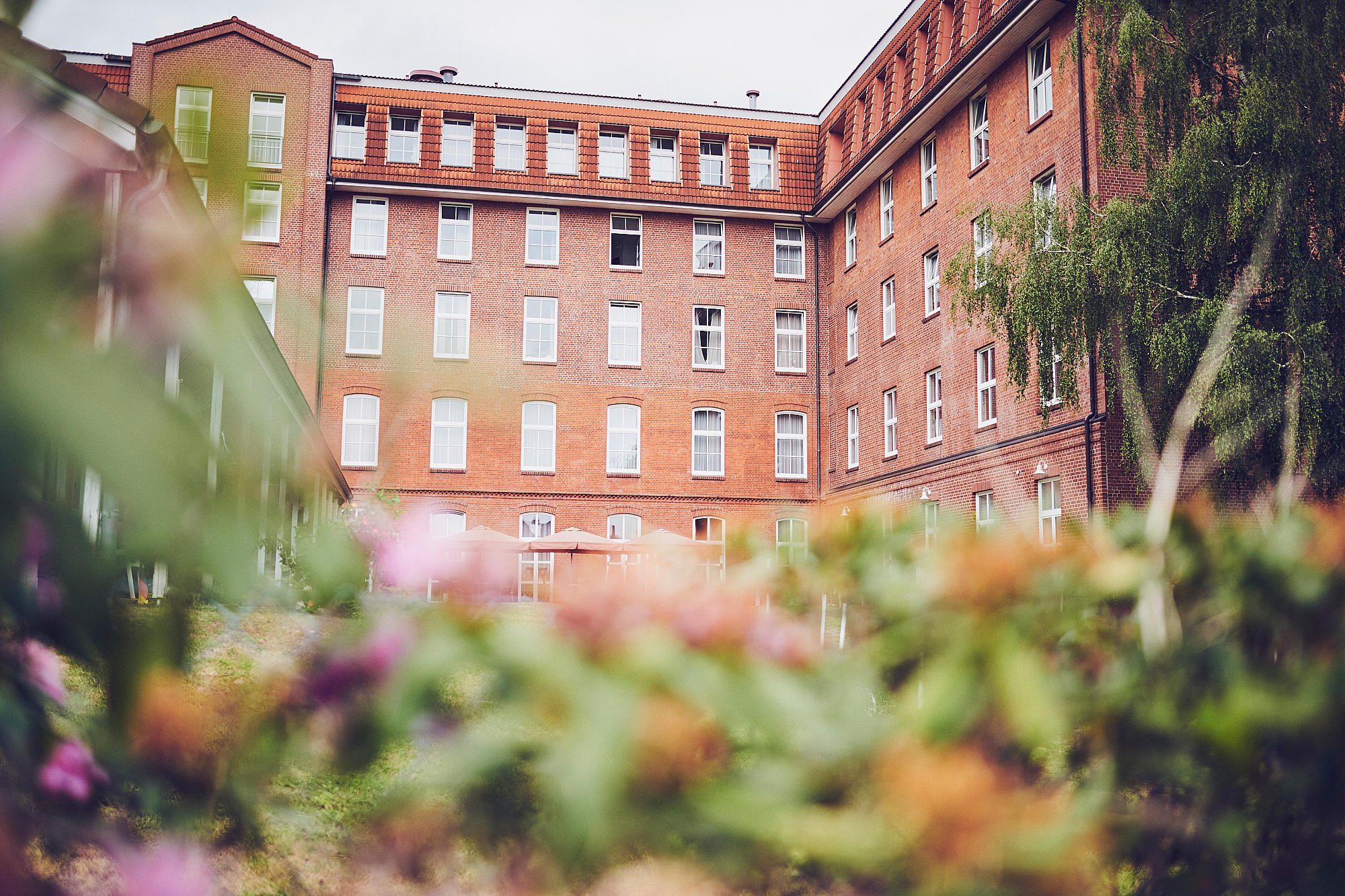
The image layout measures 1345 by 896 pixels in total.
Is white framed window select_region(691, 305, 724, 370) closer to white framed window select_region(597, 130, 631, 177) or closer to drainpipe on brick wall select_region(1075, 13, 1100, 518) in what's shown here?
white framed window select_region(597, 130, 631, 177)

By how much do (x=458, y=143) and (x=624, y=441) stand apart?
826cm

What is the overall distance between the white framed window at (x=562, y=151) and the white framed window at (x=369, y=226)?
4.13m

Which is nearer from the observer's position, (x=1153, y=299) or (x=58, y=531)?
(x=58, y=531)

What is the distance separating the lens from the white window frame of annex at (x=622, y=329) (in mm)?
25266

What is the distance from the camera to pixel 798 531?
4.84 feet

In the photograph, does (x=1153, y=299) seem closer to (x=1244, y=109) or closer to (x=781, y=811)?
(x=1244, y=109)

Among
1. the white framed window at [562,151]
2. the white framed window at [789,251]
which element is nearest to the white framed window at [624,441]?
the white framed window at [789,251]

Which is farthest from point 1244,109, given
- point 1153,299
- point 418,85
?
point 418,85

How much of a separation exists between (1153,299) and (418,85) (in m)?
18.6

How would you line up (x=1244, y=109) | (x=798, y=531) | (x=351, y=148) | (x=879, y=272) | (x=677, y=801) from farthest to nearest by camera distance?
(x=351, y=148) < (x=879, y=272) < (x=1244, y=109) < (x=798, y=531) < (x=677, y=801)

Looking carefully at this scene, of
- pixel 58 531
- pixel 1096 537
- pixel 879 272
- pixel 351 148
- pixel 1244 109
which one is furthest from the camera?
pixel 351 148

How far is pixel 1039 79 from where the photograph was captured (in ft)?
56.8

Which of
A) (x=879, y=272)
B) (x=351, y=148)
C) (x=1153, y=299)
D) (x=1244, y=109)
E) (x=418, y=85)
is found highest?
(x=418, y=85)

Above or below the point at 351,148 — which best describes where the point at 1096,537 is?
below
